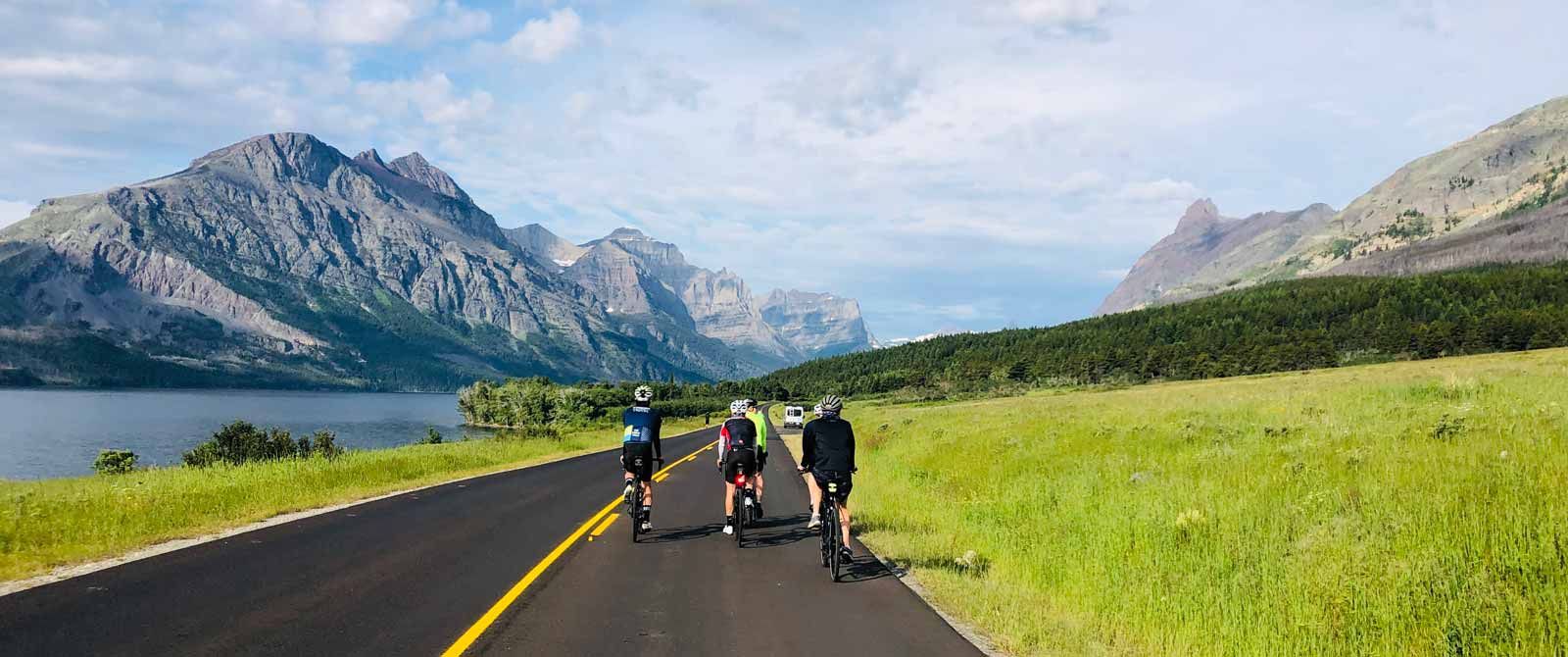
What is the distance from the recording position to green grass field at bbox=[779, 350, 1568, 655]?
7.52 meters

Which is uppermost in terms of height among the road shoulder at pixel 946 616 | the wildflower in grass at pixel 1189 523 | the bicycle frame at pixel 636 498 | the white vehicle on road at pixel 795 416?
the bicycle frame at pixel 636 498

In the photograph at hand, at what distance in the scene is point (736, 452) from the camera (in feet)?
46.1

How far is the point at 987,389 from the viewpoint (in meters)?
135

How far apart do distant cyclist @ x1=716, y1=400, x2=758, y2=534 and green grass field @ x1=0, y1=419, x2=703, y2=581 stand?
26.7ft

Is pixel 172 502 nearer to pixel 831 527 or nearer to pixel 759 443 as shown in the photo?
pixel 759 443

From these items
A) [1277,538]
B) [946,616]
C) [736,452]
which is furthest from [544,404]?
[1277,538]

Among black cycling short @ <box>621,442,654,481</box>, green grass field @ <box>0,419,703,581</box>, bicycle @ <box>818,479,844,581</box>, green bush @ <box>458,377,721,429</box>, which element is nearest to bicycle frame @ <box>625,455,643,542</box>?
black cycling short @ <box>621,442,654,481</box>

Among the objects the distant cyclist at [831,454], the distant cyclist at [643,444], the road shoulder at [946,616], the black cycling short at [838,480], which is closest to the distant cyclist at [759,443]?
the distant cyclist at [643,444]

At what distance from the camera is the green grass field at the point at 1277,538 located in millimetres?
7520

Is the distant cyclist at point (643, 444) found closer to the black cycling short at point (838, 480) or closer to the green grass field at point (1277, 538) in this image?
the black cycling short at point (838, 480)

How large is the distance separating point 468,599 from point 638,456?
520 cm

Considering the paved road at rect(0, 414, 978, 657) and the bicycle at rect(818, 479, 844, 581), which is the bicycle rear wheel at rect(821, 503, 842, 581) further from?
the paved road at rect(0, 414, 978, 657)

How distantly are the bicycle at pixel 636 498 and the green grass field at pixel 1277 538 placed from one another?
394 cm

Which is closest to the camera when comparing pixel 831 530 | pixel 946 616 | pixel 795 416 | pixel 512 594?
pixel 946 616
